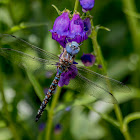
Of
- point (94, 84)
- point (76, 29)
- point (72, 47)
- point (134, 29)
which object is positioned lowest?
point (94, 84)

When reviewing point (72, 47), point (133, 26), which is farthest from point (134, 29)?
point (72, 47)

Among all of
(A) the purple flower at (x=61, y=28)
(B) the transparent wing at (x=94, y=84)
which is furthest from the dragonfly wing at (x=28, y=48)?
(A) the purple flower at (x=61, y=28)

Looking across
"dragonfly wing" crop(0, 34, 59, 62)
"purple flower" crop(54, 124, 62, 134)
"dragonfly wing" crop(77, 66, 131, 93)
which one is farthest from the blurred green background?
"dragonfly wing" crop(77, 66, 131, 93)

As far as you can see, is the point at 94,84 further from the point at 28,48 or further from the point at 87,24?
the point at 28,48

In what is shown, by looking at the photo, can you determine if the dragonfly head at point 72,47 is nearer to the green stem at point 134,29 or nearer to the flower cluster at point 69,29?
the flower cluster at point 69,29

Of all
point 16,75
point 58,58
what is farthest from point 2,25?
point 58,58
